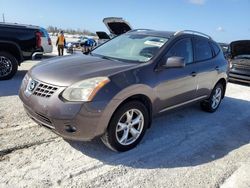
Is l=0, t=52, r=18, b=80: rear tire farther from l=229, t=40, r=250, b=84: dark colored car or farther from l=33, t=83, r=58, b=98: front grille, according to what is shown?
l=229, t=40, r=250, b=84: dark colored car

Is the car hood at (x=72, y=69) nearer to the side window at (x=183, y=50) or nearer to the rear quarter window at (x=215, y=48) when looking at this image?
the side window at (x=183, y=50)

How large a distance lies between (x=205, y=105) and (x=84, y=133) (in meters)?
3.49

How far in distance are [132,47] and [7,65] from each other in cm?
458

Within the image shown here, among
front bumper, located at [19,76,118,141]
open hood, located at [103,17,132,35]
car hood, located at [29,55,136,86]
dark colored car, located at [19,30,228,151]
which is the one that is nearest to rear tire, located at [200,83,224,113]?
dark colored car, located at [19,30,228,151]

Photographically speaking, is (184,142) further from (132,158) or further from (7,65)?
(7,65)

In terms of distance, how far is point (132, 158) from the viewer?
12.6 feet

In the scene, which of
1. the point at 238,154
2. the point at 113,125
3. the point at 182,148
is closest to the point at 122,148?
the point at 113,125

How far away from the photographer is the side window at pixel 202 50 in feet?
17.7

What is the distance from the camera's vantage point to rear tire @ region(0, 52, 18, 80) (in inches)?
311

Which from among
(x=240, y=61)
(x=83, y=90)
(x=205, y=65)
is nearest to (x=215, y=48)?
(x=205, y=65)

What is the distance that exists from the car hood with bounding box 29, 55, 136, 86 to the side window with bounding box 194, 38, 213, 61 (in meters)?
1.78

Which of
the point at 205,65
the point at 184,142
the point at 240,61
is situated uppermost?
the point at 205,65

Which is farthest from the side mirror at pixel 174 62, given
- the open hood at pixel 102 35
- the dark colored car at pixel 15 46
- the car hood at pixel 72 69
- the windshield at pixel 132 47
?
the open hood at pixel 102 35

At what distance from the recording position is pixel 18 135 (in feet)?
13.7
